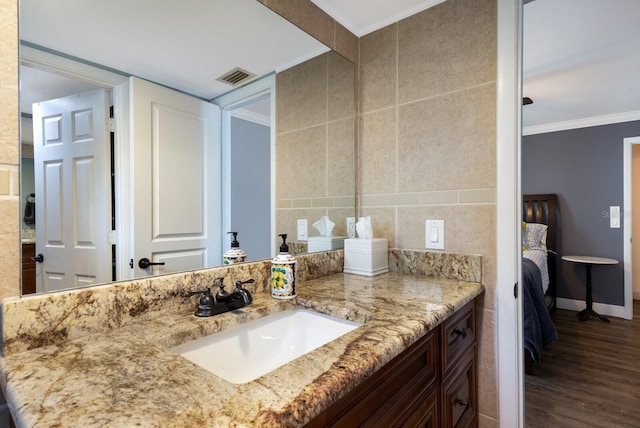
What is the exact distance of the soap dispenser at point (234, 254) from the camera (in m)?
1.06

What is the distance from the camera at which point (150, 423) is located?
0.40 m

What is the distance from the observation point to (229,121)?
1.11m

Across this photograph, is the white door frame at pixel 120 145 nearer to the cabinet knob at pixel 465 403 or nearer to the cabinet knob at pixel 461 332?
the cabinet knob at pixel 461 332

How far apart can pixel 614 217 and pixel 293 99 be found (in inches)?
172

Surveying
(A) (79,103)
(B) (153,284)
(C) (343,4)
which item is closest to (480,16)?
(C) (343,4)

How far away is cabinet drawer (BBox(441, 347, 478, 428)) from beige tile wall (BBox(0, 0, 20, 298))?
1.14 meters

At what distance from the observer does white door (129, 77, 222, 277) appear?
0.87m

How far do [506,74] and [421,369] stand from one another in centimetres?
112

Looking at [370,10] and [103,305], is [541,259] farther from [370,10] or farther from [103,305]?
[103,305]

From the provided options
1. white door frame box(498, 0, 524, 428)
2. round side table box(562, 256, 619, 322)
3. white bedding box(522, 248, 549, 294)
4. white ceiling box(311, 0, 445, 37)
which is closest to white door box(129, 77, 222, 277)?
white ceiling box(311, 0, 445, 37)

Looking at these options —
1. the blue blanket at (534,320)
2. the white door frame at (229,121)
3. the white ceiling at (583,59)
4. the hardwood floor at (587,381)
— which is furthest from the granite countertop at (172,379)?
the white ceiling at (583,59)

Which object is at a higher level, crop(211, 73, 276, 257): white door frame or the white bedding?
crop(211, 73, 276, 257): white door frame

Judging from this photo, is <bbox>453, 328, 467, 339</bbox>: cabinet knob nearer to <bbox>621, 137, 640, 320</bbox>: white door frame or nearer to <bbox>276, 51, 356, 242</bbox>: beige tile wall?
<bbox>276, 51, 356, 242</bbox>: beige tile wall

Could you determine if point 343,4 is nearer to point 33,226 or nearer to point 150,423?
point 33,226
